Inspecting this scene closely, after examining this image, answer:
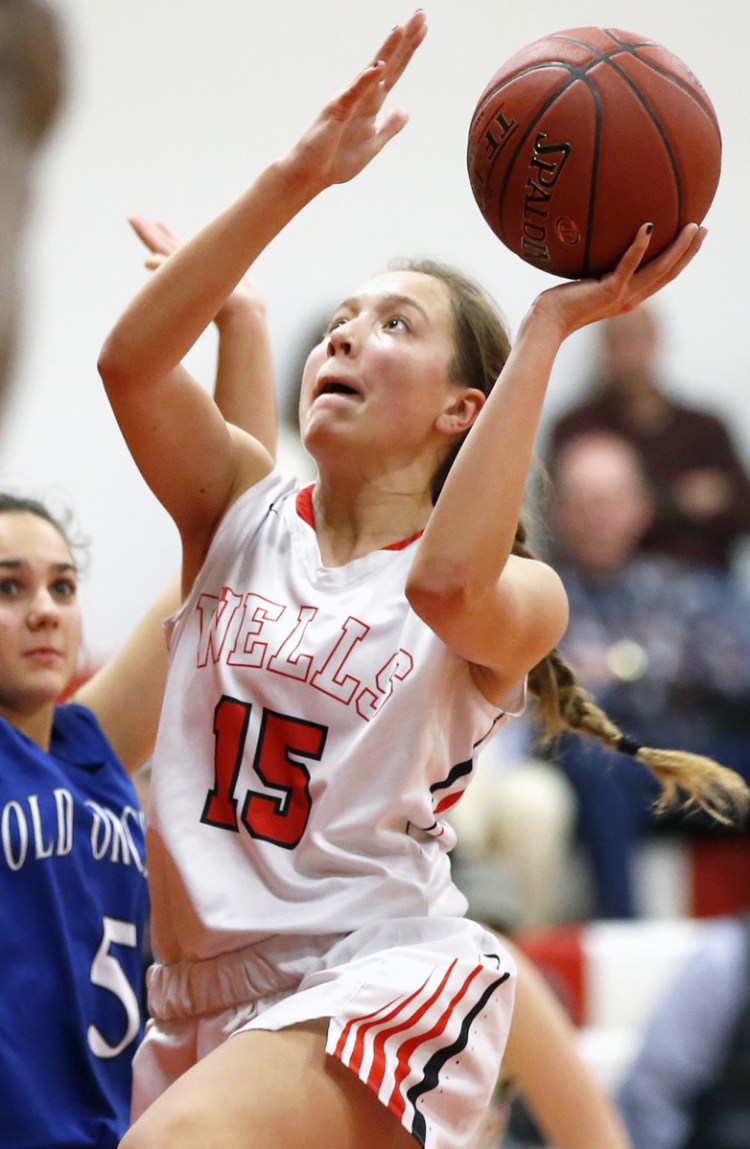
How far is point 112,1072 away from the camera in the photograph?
9.69ft

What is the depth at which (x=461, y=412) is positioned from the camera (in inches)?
105

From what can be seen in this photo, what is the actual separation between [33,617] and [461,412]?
0.96 m

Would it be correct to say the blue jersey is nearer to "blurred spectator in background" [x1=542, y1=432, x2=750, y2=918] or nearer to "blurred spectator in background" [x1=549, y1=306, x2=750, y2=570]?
"blurred spectator in background" [x1=542, y1=432, x2=750, y2=918]

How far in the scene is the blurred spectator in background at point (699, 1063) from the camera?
181 inches

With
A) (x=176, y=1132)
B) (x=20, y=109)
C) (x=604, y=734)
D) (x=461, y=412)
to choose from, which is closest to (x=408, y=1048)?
(x=176, y=1132)

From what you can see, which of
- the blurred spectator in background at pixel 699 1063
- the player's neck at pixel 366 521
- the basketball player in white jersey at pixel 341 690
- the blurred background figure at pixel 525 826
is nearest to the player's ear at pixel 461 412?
the basketball player in white jersey at pixel 341 690

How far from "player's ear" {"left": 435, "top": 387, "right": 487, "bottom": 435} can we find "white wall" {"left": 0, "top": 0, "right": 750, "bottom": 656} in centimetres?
399

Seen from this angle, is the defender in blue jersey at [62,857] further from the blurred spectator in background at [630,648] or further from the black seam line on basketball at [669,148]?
the blurred spectator in background at [630,648]

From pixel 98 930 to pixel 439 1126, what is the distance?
914 mm

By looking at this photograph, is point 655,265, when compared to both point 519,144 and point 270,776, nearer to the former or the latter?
point 519,144

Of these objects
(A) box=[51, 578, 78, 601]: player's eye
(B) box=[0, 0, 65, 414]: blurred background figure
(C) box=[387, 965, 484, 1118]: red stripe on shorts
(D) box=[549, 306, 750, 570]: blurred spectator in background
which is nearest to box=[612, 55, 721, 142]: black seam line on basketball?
(C) box=[387, 965, 484, 1118]: red stripe on shorts

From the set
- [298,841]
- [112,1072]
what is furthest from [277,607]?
[112,1072]

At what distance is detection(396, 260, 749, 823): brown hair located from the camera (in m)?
2.71

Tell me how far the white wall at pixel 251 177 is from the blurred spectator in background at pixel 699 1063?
112 inches
